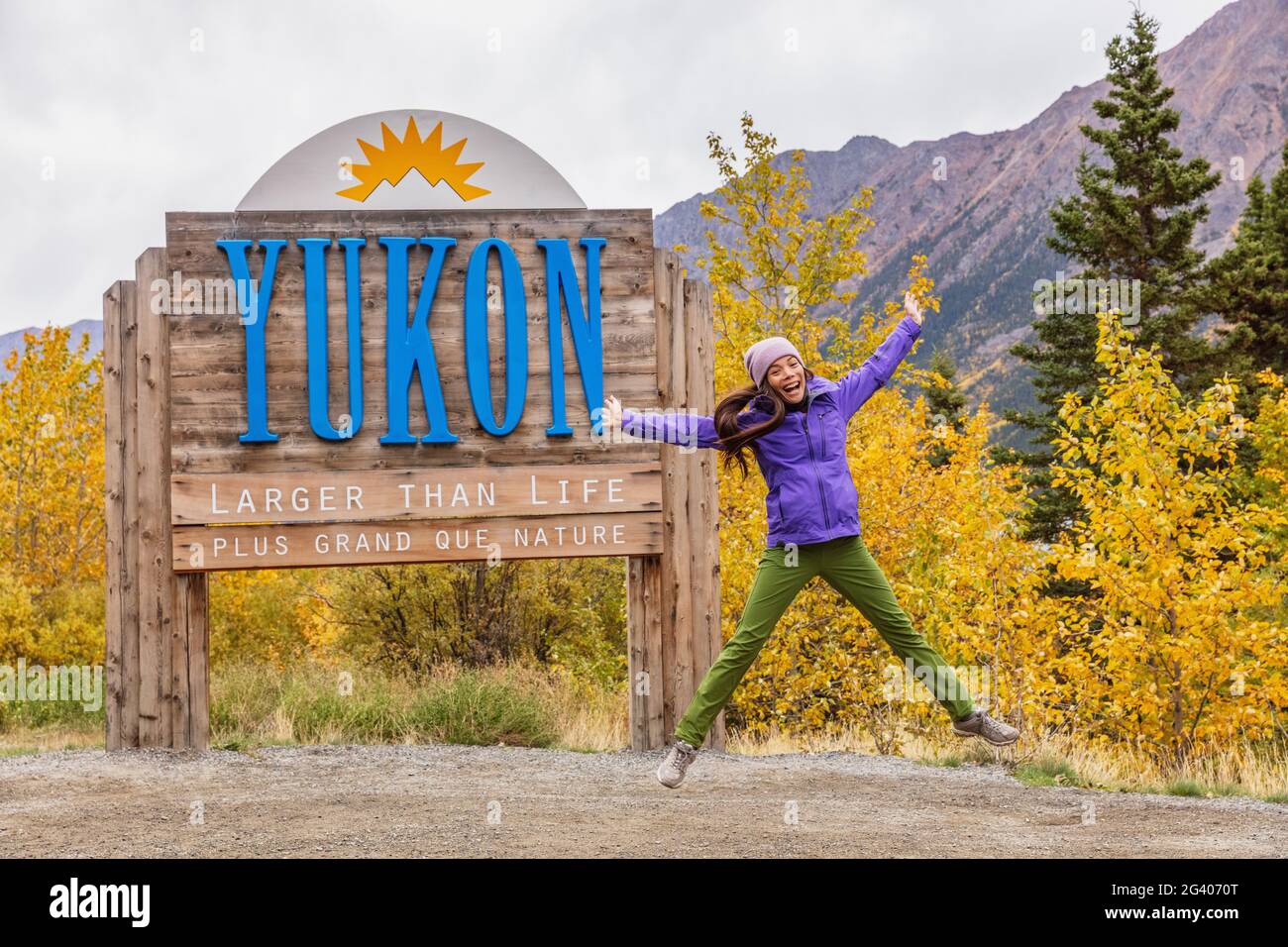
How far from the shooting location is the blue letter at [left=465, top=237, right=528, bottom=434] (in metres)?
8.08

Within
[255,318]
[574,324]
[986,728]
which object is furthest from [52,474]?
[986,728]

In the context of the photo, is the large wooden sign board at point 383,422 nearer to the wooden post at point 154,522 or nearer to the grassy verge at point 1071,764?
the wooden post at point 154,522

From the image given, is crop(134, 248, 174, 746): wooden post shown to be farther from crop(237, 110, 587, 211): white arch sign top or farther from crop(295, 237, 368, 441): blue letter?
crop(237, 110, 587, 211): white arch sign top

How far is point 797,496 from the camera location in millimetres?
5695

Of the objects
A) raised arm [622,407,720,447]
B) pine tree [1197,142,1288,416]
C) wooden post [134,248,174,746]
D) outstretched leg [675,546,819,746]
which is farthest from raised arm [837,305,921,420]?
pine tree [1197,142,1288,416]

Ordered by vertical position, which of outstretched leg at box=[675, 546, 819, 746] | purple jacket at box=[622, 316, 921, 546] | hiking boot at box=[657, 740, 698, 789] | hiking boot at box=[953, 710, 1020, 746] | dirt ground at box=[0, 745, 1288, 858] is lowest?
dirt ground at box=[0, 745, 1288, 858]

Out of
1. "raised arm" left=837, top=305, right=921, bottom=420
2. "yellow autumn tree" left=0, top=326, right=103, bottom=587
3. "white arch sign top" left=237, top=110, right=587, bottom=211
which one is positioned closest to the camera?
"raised arm" left=837, top=305, right=921, bottom=420

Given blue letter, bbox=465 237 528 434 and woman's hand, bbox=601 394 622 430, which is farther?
blue letter, bbox=465 237 528 434

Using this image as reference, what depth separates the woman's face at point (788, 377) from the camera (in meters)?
5.71

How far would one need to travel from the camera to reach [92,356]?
22875mm

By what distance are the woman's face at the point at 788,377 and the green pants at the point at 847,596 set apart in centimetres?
71

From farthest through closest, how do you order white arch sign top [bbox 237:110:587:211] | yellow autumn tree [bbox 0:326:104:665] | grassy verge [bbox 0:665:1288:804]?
yellow autumn tree [bbox 0:326:104:665] → white arch sign top [bbox 237:110:587:211] → grassy verge [bbox 0:665:1288:804]

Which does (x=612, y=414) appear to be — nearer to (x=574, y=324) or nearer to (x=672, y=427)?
(x=672, y=427)

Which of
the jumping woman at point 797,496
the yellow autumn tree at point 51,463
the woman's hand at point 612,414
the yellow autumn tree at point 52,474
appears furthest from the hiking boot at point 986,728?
the yellow autumn tree at point 51,463
